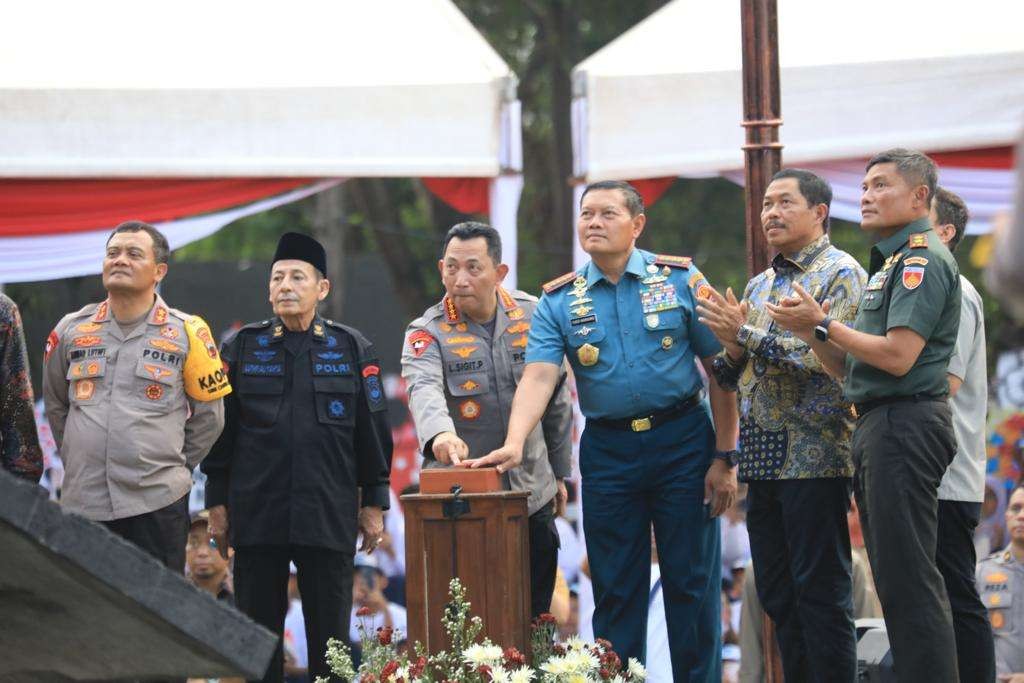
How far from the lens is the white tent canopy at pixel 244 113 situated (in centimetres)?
674

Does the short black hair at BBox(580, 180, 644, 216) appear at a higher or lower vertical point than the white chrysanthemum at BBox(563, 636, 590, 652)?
higher

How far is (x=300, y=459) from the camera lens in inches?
220

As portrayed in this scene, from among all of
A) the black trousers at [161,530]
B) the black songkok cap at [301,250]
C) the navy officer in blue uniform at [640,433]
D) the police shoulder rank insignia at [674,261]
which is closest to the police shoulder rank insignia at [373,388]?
the black songkok cap at [301,250]

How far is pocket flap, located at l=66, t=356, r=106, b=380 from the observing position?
5281 millimetres

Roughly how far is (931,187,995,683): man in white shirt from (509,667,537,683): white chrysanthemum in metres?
1.44

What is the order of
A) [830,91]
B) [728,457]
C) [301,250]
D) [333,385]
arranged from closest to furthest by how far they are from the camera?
[728,457] → [333,385] → [301,250] → [830,91]

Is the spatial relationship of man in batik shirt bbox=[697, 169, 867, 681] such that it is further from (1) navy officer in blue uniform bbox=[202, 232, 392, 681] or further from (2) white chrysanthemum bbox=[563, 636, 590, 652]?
(1) navy officer in blue uniform bbox=[202, 232, 392, 681]

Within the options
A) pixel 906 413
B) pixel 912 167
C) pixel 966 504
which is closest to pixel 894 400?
pixel 906 413

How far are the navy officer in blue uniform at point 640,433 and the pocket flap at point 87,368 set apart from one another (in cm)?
166

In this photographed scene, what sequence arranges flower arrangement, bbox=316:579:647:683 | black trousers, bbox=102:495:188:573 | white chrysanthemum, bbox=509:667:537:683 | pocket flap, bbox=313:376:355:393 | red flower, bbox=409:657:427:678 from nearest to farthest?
white chrysanthemum, bbox=509:667:537:683, flower arrangement, bbox=316:579:647:683, red flower, bbox=409:657:427:678, black trousers, bbox=102:495:188:573, pocket flap, bbox=313:376:355:393

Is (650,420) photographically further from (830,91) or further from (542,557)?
(830,91)

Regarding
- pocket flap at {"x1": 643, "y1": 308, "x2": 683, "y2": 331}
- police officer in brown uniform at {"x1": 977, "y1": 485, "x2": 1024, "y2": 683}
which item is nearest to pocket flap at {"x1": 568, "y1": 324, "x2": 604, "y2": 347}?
pocket flap at {"x1": 643, "y1": 308, "x2": 683, "y2": 331}

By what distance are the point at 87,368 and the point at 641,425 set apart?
2162 millimetres

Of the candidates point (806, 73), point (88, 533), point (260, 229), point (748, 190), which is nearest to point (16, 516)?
point (88, 533)
